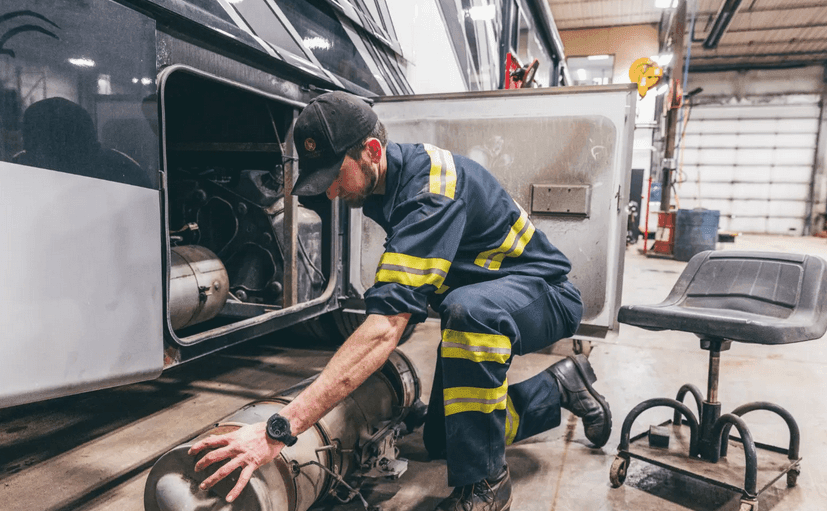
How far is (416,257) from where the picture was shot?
4.26 feet

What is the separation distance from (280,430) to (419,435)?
1.03m

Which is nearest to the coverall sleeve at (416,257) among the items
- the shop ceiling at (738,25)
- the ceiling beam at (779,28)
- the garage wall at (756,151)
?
the shop ceiling at (738,25)

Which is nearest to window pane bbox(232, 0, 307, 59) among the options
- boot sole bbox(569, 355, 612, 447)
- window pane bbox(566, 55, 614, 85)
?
boot sole bbox(569, 355, 612, 447)

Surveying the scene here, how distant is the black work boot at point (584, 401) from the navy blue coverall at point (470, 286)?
18 centimetres

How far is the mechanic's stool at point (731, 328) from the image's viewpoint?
1491 millimetres

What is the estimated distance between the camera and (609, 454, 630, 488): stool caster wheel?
1677 millimetres

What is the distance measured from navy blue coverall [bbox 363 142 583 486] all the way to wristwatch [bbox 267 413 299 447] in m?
0.31

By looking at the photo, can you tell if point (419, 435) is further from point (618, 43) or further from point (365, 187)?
point (618, 43)

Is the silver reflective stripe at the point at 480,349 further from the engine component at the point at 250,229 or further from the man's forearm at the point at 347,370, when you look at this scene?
the engine component at the point at 250,229

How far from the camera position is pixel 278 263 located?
2301 mm

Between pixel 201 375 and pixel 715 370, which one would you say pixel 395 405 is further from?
pixel 201 375

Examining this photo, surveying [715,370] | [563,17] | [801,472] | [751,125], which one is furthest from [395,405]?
[751,125]

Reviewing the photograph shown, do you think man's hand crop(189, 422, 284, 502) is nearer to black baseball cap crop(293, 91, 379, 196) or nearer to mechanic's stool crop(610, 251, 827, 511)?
black baseball cap crop(293, 91, 379, 196)

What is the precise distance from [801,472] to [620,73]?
1369cm
